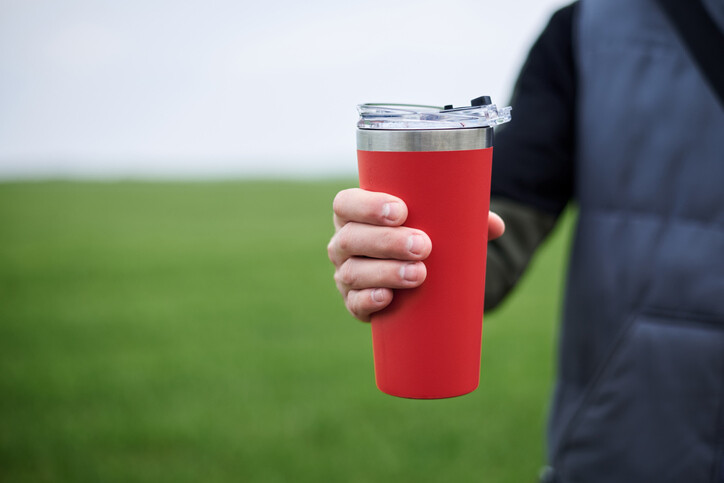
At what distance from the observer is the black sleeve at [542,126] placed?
1.93 meters

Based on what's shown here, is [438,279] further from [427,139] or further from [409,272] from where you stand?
[427,139]

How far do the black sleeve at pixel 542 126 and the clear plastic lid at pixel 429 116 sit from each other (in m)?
0.89

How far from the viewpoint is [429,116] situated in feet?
3.35

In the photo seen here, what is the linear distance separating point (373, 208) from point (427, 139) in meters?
0.12

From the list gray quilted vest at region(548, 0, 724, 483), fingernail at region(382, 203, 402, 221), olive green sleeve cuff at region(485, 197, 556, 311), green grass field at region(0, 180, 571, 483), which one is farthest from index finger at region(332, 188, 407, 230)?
green grass field at region(0, 180, 571, 483)

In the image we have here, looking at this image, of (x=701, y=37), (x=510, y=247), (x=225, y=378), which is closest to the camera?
(x=701, y=37)

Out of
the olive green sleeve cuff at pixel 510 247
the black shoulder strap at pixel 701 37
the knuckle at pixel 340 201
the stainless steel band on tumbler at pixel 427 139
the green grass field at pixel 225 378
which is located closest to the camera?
the stainless steel band on tumbler at pixel 427 139

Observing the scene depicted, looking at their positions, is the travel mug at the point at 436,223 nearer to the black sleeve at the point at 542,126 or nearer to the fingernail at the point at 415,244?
the fingernail at the point at 415,244

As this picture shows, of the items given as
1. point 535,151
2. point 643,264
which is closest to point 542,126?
point 535,151

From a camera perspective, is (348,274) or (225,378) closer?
(348,274)

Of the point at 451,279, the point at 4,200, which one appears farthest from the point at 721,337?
the point at 4,200

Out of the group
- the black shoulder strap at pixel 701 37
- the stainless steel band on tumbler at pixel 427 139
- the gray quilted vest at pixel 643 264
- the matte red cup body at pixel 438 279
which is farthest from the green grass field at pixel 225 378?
the stainless steel band on tumbler at pixel 427 139

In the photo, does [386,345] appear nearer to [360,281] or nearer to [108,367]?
[360,281]

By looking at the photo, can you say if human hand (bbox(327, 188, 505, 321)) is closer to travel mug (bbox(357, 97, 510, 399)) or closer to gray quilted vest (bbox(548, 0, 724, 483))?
travel mug (bbox(357, 97, 510, 399))
